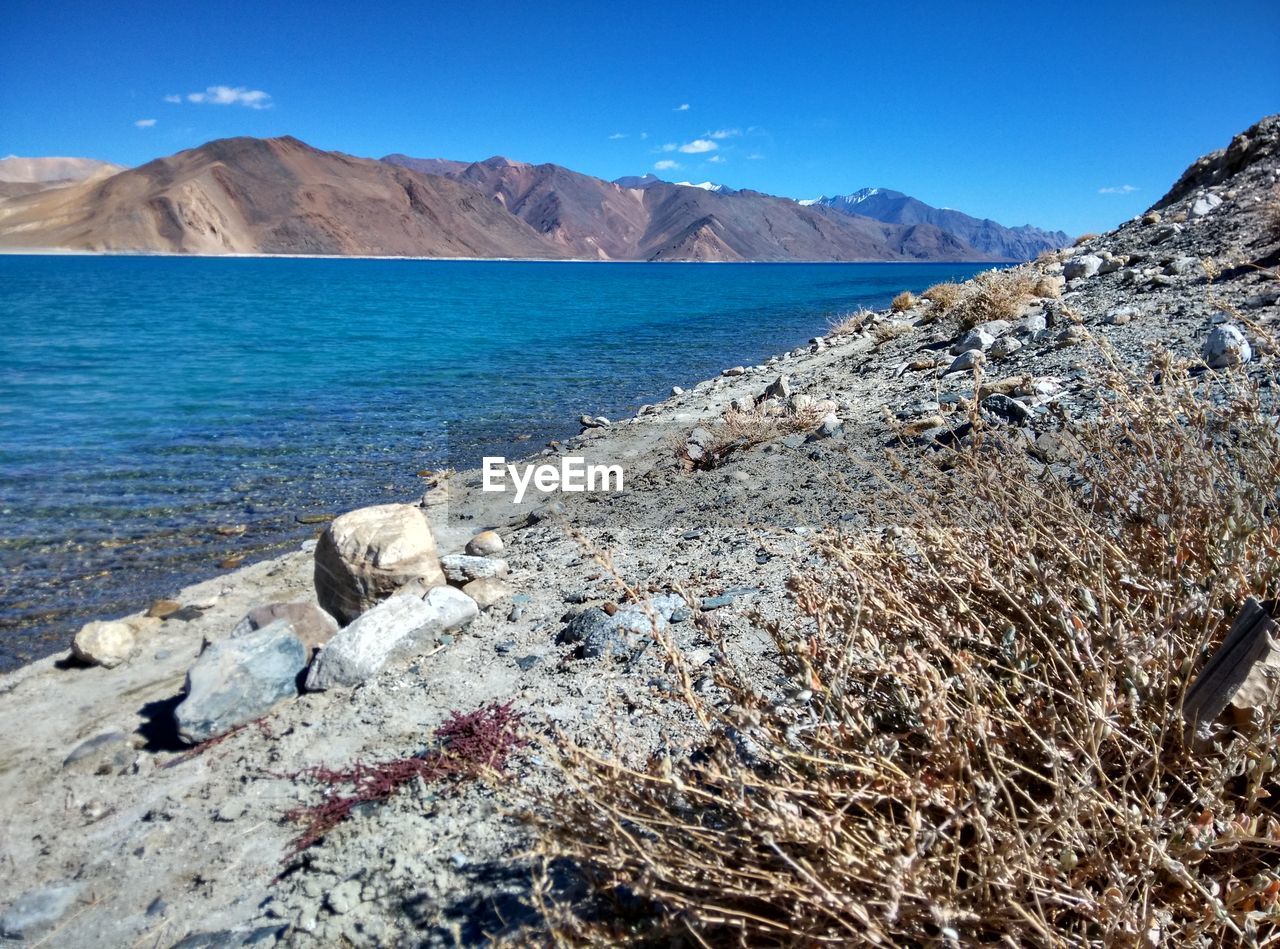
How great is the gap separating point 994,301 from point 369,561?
1075 centimetres

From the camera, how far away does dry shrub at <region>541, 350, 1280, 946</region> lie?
1308 millimetres

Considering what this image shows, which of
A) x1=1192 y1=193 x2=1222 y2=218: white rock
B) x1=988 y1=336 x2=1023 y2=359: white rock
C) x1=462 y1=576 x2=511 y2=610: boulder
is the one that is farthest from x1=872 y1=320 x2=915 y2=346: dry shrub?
x1=462 y1=576 x2=511 y2=610: boulder

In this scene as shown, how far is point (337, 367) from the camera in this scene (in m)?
19.9

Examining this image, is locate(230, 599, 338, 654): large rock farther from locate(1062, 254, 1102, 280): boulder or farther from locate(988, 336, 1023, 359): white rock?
locate(1062, 254, 1102, 280): boulder

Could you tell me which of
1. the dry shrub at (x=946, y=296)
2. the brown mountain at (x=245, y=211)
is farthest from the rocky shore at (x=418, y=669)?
the brown mountain at (x=245, y=211)

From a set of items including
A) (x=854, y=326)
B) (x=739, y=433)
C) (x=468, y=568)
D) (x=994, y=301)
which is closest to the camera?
(x=468, y=568)

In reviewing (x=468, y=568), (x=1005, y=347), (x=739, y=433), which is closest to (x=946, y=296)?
(x=1005, y=347)

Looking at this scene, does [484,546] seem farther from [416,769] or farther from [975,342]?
[975,342]

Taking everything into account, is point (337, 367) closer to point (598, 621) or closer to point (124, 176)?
point (598, 621)

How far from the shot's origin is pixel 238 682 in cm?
412

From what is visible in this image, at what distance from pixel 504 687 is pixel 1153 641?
289cm

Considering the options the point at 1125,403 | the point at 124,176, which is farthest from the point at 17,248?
the point at 1125,403

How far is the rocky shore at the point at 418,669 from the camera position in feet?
8.82

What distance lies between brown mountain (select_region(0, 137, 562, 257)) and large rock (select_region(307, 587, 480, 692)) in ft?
547
